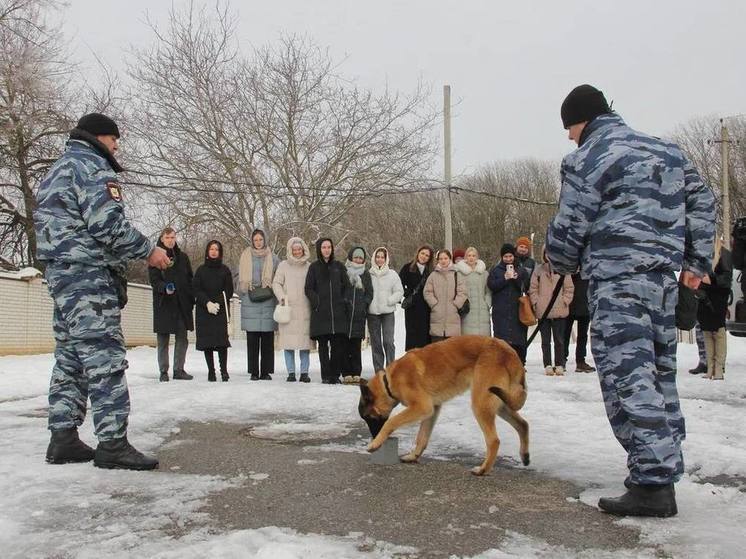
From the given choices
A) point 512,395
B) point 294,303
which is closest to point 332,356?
point 294,303

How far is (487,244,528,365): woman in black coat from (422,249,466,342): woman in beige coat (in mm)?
556

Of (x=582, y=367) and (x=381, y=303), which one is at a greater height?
(x=381, y=303)

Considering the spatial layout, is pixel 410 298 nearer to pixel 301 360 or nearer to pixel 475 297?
pixel 475 297

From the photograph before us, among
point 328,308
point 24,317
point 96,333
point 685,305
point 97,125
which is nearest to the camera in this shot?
point 685,305

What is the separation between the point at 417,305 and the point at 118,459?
628 cm

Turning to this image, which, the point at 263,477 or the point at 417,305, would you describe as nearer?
the point at 263,477

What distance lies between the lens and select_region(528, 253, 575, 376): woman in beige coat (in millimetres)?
10281

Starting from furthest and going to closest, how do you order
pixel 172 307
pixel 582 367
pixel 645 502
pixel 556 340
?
pixel 582 367 → pixel 556 340 → pixel 172 307 → pixel 645 502

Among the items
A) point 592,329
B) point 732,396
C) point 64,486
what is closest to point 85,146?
point 64,486

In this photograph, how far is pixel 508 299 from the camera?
33.5 feet

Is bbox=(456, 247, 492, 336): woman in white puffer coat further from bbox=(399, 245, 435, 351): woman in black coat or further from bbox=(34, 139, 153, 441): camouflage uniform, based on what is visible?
bbox=(34, 139, 153, 441): camouflage uniform

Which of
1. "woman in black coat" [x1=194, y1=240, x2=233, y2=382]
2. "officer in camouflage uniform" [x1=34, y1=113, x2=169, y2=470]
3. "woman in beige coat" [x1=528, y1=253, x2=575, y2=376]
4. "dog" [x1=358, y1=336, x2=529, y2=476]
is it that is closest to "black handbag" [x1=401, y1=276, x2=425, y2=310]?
"woman in beige coat" [x1=528, y1=253, x2=575, y2=376]

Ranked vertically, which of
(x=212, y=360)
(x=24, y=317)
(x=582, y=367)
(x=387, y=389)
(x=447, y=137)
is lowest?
(x=582, y=367)

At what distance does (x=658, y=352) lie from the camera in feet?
12.1
